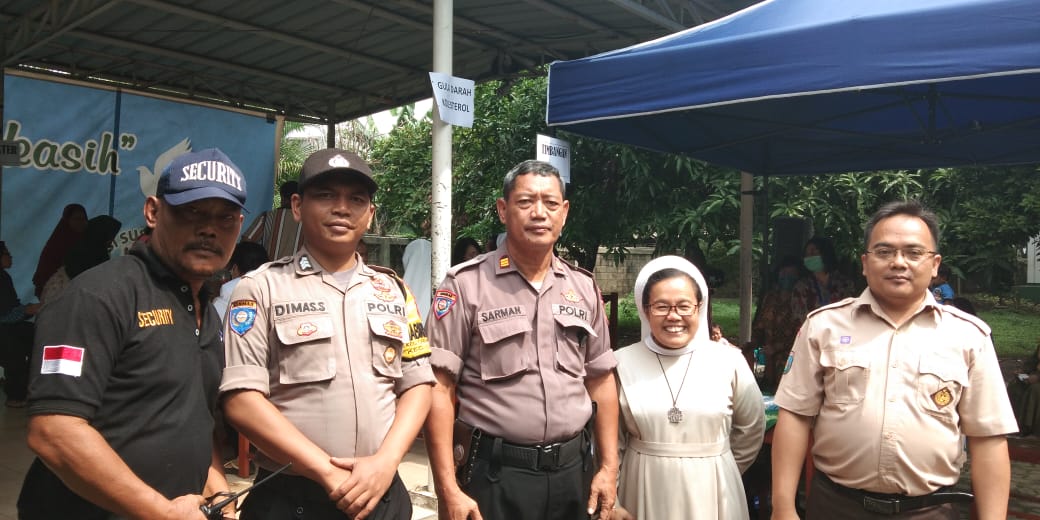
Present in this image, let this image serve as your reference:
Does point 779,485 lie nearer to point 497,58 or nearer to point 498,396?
point 498,396

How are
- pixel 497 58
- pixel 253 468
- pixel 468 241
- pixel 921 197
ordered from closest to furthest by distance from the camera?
1. pixel 253 468
2. pixel 468 241
3. pixel 497 58
4. pixel 921 197

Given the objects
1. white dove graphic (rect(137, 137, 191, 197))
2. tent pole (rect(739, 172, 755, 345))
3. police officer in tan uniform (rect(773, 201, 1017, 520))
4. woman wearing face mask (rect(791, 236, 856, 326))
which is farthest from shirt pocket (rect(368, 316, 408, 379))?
white dove graphic (rect(137, 137, 191, 197))

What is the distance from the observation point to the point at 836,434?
7.36 feet

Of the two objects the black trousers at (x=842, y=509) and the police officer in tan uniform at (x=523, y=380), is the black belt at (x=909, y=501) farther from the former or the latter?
the police officer in tan uniform at (x=523, y=380)

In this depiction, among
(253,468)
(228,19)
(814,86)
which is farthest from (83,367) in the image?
(228,19)

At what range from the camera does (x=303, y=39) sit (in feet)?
23.1

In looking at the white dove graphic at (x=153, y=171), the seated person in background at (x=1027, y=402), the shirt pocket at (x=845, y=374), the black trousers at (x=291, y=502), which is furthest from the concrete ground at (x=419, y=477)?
the white dove graphic at (x=153, y=171)

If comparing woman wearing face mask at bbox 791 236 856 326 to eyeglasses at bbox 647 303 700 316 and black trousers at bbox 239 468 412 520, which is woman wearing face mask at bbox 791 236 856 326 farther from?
black trousers at bbox 239 468 412 520

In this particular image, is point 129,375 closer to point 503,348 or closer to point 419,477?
point 503,348

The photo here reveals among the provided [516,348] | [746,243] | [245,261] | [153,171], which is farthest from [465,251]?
[153,171]

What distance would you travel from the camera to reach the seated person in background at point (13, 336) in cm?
629

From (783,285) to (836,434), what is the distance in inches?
148

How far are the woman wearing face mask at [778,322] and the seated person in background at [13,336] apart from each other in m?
6.00

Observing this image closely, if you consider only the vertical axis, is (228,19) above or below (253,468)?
above
